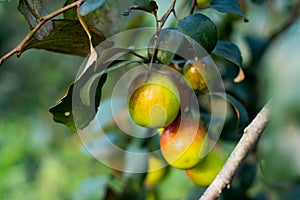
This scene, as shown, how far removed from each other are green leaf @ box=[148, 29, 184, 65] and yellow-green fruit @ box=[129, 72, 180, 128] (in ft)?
0.11

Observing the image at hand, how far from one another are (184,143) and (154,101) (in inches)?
3.0

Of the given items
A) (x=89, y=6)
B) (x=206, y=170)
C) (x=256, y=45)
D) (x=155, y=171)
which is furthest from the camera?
(x=256, y=45)

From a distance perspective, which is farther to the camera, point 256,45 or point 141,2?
point 256,45

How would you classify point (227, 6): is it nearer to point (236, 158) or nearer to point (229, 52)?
point (229, 52)

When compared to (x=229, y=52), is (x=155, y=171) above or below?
below

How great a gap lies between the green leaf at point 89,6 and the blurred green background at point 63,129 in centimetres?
21

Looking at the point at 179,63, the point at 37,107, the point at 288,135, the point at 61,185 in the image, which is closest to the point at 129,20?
the point at 179,63

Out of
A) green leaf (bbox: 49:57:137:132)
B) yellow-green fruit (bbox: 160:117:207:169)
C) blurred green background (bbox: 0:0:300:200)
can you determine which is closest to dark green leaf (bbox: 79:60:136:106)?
green leaf (bbox: 49:57:137:132)

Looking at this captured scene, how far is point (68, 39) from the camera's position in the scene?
2.29 ft

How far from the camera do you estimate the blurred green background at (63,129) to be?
0.95 metres

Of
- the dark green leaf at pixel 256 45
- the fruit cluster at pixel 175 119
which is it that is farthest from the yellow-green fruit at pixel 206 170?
the dark green leaf at pixel 256 45

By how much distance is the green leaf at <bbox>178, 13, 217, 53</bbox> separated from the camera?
25.0 inches

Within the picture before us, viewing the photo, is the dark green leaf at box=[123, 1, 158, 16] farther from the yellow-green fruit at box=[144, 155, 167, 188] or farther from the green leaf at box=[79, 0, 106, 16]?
the yellow-green fruit at box=[144, 155, 167, 188]

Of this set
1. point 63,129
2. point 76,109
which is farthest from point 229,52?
point 63,129
